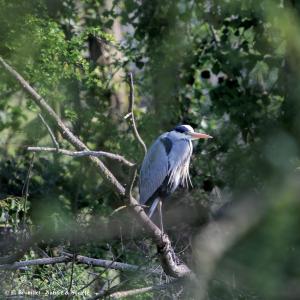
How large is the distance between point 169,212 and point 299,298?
418 cm

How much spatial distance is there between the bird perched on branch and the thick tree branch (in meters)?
1.25

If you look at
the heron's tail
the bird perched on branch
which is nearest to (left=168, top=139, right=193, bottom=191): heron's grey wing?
the bird perched on branch

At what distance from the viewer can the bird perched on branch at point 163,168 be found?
14.4 ft

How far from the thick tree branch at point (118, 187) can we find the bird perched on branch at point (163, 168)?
125cm

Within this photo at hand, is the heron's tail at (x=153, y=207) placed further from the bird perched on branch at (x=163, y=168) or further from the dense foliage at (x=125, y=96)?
the dense foliage at (x=125, y=96)

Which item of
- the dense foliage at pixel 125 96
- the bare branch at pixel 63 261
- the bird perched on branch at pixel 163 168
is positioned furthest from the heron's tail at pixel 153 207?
the bare branch at pixel 63 261

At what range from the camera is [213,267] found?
0.78 meters

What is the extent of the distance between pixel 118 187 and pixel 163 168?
2152 millimetres

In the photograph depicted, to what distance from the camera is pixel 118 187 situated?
2.36 metres

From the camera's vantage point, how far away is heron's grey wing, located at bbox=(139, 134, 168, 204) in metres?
4.37

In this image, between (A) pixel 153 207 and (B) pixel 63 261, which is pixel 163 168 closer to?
(A) pixel 153 207

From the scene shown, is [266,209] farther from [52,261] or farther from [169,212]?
[169,212]

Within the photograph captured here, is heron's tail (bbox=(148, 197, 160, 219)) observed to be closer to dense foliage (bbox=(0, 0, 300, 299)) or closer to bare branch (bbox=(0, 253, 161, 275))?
dense foliage (bbox=(0, 0, 300, 299))

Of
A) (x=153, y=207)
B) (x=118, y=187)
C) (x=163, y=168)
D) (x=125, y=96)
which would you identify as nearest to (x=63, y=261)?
(x=118, y=187)
